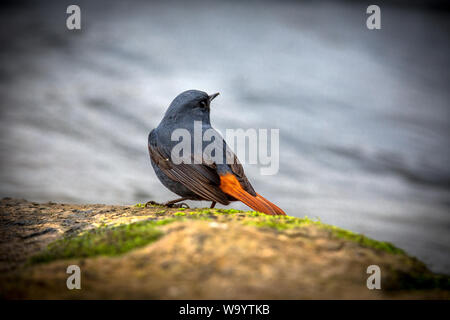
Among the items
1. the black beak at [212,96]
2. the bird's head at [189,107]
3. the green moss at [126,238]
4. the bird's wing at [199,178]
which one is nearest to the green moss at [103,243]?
the green moss at [126,238]

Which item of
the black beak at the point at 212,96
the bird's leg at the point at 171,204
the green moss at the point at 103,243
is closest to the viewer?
the green moss at the point at 103,243

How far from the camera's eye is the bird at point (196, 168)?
3736 mm

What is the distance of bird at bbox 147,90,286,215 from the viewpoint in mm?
3736

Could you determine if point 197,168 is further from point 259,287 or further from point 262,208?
point 259,287

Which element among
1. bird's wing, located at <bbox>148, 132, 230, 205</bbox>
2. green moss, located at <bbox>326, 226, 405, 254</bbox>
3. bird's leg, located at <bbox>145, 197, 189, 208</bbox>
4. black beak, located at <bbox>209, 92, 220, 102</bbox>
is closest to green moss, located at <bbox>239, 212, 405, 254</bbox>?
green moss, located at <bbox>326, 226, 405, 254</bbox>

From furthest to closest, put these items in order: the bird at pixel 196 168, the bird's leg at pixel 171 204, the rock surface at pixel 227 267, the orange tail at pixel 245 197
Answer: the bird's leg at pixel 171 204 < the bird at pixel 196 168 < the orange tail at pixel 245 197 < the rock surface at pixel 227 267

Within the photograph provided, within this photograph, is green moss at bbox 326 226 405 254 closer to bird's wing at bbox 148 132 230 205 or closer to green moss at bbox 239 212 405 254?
green moss at bbox 239 212 405 254

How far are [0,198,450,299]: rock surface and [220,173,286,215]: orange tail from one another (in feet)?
1.53

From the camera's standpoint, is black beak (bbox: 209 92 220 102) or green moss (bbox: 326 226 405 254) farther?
black beak (bbox: 209 92 220 102)

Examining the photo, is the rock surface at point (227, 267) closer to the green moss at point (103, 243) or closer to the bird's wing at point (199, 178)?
the green moss at point (103, 243)

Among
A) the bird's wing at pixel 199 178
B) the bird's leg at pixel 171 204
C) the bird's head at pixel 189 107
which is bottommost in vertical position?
the bird's leg at pixel 171 204

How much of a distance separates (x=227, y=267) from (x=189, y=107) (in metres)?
2.91

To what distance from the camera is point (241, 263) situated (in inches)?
85.3

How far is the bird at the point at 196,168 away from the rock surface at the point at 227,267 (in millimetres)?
702
